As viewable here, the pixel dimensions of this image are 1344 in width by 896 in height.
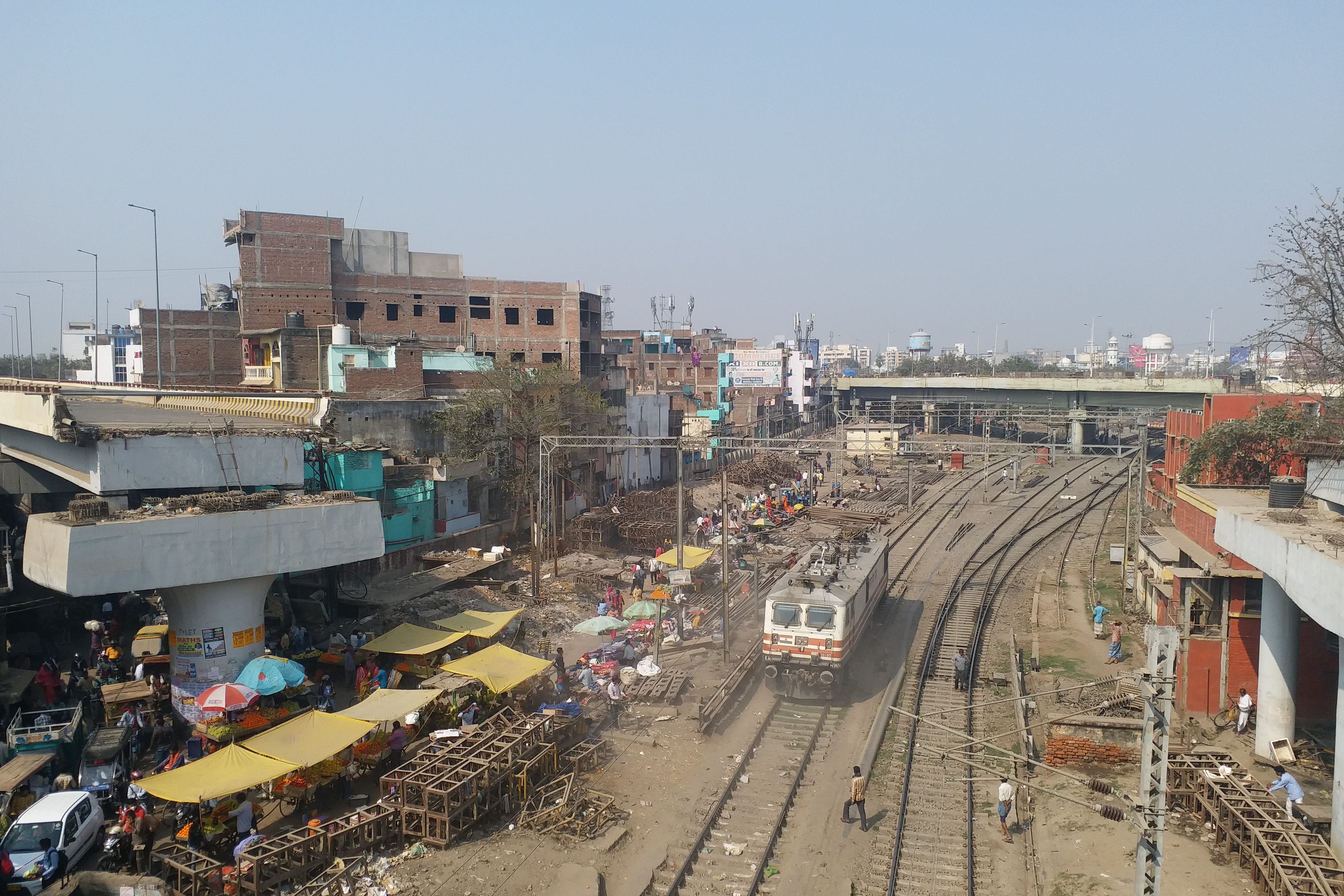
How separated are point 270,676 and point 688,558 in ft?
45.5

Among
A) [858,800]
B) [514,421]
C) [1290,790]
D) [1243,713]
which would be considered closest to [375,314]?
[514,421]

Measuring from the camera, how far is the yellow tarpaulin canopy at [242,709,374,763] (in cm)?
1338

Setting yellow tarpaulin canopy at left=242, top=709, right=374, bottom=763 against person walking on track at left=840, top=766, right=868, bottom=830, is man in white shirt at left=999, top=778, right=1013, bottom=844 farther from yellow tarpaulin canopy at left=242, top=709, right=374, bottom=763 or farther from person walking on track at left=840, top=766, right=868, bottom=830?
yellow tarpaulin canopy at left=242, top=709, right=374, bottom=763

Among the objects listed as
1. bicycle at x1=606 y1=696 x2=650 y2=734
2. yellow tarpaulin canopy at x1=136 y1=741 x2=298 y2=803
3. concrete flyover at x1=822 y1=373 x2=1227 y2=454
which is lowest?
bicycle at x1=606 y1=696 x2=650 y2=734

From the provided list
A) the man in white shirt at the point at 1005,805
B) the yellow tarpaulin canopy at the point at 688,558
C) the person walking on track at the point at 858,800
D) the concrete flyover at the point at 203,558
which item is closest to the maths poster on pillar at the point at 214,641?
the concrete flyover at the point at 203,558

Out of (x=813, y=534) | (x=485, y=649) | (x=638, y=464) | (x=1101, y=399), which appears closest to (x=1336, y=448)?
(x=485, y=649)

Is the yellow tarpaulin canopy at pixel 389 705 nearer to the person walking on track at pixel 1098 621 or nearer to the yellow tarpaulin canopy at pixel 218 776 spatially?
the yellow tarpaulin canopy at pixel 218 776

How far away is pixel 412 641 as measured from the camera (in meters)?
19.2

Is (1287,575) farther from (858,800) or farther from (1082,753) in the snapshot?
(858,800)

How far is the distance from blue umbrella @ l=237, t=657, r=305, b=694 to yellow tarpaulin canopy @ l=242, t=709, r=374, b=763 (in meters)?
1.37

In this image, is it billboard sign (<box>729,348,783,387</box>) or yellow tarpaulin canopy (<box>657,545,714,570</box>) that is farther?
billboard sign (<box>729,348,783,387</box>)

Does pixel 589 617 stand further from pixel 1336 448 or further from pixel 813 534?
pixel 1336 448

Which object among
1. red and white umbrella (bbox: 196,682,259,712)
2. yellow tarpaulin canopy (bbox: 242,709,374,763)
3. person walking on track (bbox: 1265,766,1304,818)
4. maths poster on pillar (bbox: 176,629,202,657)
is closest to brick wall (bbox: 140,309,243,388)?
maths poster on pillar (bbox: 176,629,202,657)

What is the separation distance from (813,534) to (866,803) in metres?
21.7
